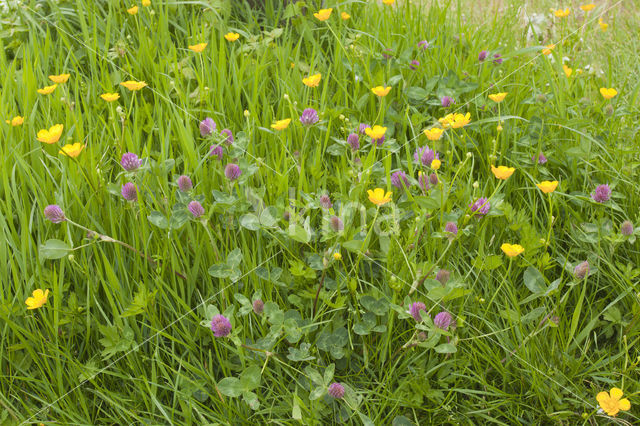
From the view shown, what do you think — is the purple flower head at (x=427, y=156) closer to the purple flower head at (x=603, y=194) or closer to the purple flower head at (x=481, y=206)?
the purple flower head at (x=481, y=206)

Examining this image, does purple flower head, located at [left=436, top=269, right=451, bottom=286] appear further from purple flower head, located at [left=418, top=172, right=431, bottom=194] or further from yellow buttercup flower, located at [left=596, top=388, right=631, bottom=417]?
yellow buttercup flower, located at [left=596, top=388, right=631, bottom=417]

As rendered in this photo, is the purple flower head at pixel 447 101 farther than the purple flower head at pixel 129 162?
Yes

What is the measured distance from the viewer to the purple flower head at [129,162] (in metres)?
1.62

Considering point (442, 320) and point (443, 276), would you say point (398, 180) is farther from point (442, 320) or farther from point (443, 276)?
point (442, 320)

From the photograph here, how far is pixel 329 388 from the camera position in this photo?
136 cm

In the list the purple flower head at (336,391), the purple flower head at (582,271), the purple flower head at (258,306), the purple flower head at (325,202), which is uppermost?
the purple flower head at (325,202)

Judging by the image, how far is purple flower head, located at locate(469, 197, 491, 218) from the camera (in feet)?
5.31

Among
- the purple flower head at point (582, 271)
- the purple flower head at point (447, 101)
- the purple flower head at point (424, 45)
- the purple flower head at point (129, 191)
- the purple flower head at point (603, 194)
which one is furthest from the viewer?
the purple flower head at point (424, 45)

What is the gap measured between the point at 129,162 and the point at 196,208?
28 cm

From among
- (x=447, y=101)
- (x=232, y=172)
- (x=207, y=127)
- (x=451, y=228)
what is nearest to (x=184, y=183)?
(x=232, y=172)

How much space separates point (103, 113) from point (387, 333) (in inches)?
60.1

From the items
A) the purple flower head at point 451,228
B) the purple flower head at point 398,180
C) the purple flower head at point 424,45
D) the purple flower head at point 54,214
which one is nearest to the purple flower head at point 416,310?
the purple flower head at point 451,228

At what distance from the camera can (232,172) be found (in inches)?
65.2

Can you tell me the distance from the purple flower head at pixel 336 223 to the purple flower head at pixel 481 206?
399mm
